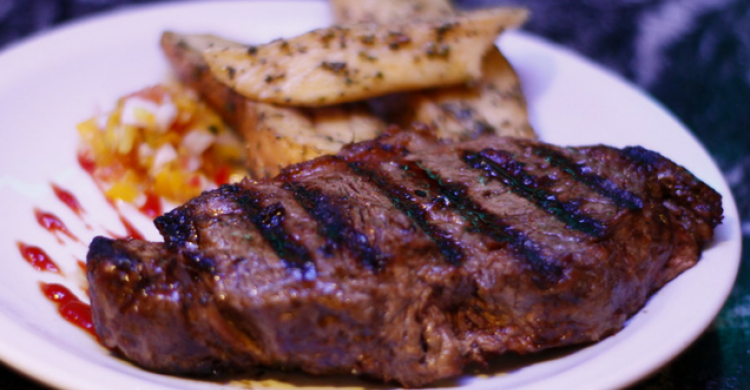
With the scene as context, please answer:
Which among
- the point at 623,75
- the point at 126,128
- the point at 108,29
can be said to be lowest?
the point at 623,75

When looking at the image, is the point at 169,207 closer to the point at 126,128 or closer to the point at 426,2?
the point at 126,128

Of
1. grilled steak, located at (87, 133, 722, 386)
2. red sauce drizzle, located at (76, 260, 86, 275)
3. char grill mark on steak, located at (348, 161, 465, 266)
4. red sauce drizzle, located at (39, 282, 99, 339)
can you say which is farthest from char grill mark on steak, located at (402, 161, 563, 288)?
red sauce drizzle, located at (76, 260, 86, 275)

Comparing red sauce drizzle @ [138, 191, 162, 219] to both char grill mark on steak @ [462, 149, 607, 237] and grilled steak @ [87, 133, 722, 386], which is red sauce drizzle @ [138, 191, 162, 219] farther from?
char grill mark on steak @ [462, 149, 607, 237]

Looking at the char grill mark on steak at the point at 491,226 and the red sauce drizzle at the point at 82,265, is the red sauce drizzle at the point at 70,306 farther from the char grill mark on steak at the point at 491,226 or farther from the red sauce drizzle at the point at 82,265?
the char grill mark on steak at the point at 491,226

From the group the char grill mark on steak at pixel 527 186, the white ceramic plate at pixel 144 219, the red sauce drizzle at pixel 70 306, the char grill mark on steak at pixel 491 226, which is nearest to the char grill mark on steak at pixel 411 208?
the char grill mark on steak at pixel 491 226

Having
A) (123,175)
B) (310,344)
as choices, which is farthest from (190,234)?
(123,175)

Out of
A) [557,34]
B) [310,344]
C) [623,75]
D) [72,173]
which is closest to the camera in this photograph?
[310,344]

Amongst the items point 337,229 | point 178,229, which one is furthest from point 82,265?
point 337,229
